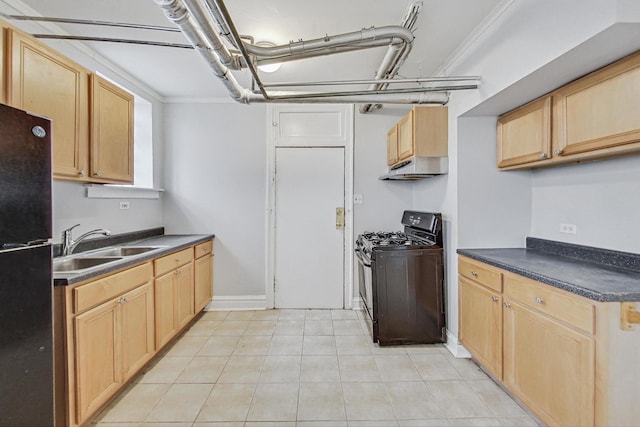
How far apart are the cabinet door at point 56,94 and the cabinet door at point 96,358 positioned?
0.91 metres

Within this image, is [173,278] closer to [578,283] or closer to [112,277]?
[112,277]

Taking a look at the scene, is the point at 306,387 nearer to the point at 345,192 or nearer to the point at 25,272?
the point at 25,272

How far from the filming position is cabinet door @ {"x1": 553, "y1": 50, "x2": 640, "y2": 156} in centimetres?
136

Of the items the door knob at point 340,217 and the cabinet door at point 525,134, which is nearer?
the cabinet door at point 525,134

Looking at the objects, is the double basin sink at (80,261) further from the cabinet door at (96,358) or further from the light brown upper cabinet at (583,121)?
the light brown upper cabinet at (583,121)

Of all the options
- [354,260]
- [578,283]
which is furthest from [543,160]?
[354,260]

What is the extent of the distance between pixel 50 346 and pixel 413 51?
2.99 metres

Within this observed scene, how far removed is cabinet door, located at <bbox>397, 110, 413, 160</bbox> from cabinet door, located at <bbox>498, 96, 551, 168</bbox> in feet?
2.30

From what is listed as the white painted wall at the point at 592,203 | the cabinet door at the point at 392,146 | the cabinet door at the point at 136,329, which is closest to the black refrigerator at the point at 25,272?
the cabinet door at the point at 136,329

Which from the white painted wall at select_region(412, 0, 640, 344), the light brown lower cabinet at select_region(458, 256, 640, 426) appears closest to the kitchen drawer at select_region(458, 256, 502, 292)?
the light brown lower cabinet at select_region(458, 256, 640, 426)

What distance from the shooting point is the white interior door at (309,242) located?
11.2 feet

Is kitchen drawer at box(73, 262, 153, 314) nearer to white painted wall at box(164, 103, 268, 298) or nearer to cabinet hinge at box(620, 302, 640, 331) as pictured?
white painted wall at box(164, 103, 268, 298)

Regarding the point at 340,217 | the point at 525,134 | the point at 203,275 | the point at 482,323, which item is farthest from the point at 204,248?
the point at 525,134

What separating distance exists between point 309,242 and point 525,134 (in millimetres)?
2323
